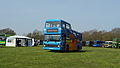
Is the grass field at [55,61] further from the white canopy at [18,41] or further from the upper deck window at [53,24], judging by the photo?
the white canopy at [18,41]

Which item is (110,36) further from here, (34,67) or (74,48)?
(34,67)

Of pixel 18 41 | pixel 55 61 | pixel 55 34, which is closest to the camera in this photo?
pixel 55 61

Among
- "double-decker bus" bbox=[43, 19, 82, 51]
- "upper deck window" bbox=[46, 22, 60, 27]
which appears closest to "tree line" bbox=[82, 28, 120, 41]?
"double-decker bus" bbox=[43, 19, 82, 51]

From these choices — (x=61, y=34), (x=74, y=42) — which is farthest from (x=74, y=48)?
(x=61, y=34)

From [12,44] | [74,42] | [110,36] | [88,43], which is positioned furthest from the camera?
[110,36]

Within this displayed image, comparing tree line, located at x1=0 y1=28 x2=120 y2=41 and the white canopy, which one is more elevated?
tree line, located at x1=0 y1=28 x2=120 y2=41

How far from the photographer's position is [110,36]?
82.2 metres

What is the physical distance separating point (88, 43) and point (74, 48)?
45289 mm

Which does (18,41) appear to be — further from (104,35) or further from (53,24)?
(104,35)

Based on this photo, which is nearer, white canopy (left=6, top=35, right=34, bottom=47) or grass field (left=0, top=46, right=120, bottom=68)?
grass field (left=0, top=46, right=120, bottom=68)

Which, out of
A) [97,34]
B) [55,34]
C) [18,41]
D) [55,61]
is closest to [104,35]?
[97,34]

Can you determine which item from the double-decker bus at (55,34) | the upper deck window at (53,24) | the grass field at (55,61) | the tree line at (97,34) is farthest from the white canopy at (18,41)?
the tree line at (97,34)

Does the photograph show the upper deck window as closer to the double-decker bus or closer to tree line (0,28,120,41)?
the double-decker bus

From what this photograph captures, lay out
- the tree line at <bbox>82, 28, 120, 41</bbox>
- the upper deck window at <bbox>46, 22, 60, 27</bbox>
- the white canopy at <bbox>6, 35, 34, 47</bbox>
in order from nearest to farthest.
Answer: the upper deck window at <bbox>46, 22, 60, 27</bbox>
the white canopy at <bbox>6, 35, 34, 47</bbox>
the tree line at <bbox>82, 28, 120, 41</bbox>
